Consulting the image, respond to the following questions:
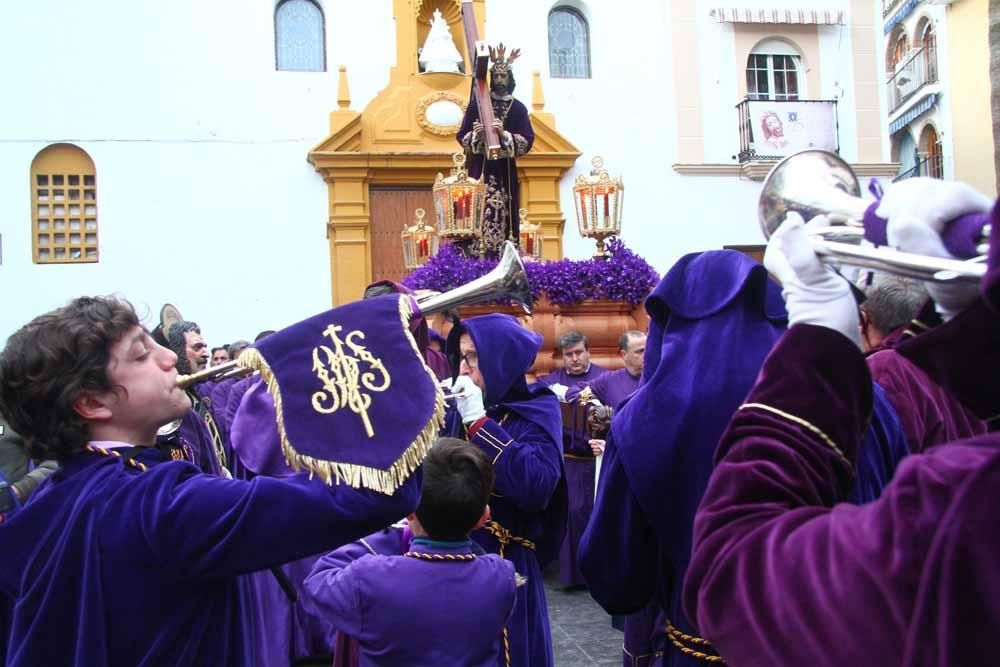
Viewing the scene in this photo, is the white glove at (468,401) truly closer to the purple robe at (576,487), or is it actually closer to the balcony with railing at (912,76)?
the purple robe at (576,487)

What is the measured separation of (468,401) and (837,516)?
268cm

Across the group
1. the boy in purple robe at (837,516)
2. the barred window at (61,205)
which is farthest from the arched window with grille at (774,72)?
the boy in purple robe at (837,516)

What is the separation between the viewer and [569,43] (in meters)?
18.3

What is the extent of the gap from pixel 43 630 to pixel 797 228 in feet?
5.33

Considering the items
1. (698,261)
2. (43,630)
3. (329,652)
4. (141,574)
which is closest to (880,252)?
(698,261)

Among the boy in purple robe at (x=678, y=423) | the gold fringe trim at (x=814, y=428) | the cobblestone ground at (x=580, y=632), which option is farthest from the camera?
the cobblestone ground at (x=580, y=632)

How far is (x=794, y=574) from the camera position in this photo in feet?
4.31

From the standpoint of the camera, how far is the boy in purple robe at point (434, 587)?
2824 mm

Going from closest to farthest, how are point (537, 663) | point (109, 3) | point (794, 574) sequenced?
point (794, 574) < point (537, 663) < point (109, 3)

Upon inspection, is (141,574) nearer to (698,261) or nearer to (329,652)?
(698,261)

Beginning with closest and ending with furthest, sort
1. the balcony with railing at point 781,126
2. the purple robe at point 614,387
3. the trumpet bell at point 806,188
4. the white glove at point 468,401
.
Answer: the trumpet bell at point 806,188 → the white glove at point 468,401 → the purple robe at point 614,387 → the balcony with railing at point 781,126

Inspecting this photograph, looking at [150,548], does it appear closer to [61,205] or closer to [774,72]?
[61,205]

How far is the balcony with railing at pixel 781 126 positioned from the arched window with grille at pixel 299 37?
728 cm

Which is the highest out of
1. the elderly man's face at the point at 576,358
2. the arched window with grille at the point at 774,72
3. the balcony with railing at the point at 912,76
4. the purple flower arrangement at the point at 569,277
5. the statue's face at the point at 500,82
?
the balcony with railing at the point at 912,76
